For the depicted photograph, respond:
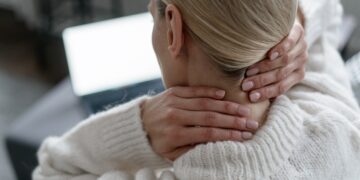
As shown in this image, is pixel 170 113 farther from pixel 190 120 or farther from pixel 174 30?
pixel 174 30

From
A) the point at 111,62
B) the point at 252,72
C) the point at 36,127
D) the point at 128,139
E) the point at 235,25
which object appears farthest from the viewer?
the point at 111,62

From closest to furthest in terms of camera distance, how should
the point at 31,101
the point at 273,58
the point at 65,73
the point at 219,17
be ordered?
the point at 219,17 → the point at 273,58 → the point at 31,101 → the point at 65,73

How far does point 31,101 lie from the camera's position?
91.6 inches

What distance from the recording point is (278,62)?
30.2 inches

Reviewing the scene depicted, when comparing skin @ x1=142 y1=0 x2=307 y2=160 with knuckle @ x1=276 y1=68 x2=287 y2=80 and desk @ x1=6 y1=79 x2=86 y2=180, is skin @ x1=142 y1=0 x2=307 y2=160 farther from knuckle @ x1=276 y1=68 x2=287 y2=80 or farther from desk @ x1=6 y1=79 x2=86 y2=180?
desk @ x1=6 y1=79 x2=86 y2=180

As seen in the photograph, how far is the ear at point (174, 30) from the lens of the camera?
64 cm

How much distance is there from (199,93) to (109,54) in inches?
29.2

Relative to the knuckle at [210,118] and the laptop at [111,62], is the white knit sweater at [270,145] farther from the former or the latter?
the laptop at [111,62]

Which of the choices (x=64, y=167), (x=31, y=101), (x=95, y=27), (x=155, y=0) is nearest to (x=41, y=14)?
(x=31, y=101)

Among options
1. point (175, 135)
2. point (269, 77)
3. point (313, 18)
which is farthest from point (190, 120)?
point (313, 18)

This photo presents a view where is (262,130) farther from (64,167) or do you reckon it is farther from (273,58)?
(64,167)

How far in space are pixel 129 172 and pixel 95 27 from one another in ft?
2.12

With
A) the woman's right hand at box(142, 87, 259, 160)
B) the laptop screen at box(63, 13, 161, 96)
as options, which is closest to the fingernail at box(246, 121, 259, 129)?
the woman's right hand at box(142, 87, 259, 160)

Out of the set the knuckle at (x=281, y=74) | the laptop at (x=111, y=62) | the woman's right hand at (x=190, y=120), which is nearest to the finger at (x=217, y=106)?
the woman's right hand at (x=190, y=120)
